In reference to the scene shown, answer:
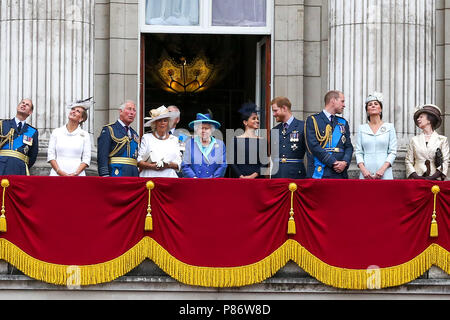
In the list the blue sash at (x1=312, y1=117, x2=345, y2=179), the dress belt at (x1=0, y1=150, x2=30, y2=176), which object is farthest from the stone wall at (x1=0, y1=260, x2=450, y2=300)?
the dress belt at (x1=0, y1=150, x2=30, y2=176)

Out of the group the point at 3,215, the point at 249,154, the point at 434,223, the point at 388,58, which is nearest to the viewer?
the point at 3,215

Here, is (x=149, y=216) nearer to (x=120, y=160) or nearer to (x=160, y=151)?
(x=160, y=151)

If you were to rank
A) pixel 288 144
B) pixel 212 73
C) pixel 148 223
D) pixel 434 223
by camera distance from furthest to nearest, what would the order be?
1. pixel 212 73
2. pixel 288 144
3. pixel 434 223
4. pixel 148 223

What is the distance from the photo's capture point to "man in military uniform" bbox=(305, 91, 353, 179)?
616 inches

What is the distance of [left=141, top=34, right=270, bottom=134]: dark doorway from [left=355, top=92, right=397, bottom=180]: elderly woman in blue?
3.93 m

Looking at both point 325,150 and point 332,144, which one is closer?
point 325,150

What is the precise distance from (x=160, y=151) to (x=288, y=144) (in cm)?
178

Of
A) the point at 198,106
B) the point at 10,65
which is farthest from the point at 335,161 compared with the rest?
the point at 198,106

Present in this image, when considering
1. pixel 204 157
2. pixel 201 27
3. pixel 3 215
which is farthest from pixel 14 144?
pixel 201 27

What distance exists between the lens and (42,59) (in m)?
18.1

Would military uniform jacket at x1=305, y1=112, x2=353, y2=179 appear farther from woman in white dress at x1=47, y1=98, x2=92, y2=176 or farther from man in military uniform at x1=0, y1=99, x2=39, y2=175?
man in military uniform at x1=0, y1=99, x2=39, y2=175

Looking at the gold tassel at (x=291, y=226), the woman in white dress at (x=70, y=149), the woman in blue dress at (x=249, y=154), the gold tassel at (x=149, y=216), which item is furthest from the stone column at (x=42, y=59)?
the gold tassel at (x=291, y=226)

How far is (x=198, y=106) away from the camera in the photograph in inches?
909

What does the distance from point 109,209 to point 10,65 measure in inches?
179
